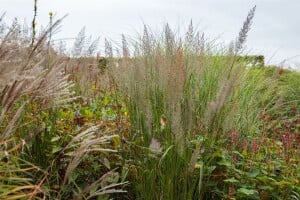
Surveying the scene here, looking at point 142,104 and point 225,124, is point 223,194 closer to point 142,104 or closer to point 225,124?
point 225,124

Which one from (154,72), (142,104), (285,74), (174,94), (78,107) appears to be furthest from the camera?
(285,74)

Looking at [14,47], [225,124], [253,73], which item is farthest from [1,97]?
[253,73]

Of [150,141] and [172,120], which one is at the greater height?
[172,120]

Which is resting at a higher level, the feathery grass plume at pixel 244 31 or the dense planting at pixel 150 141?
the feathery grass plume at pixel 244 31

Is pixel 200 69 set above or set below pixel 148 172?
above

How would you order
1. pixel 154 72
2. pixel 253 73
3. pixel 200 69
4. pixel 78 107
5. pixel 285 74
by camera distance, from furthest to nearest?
pixel 285 74
pixel 253 73
pixel 78 107
pixel 200 69
pixel 154 72

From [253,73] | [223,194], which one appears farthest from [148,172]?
[253,73]

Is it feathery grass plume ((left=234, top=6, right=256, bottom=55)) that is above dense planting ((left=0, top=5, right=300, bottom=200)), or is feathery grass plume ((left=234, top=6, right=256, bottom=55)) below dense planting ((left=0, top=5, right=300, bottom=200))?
above

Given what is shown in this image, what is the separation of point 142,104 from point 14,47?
0.91 meters

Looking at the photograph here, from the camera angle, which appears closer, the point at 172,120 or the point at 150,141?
the point at 172,120

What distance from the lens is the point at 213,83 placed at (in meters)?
4.00

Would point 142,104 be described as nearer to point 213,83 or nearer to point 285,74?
point 213,83

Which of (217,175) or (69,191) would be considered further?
(217,175)

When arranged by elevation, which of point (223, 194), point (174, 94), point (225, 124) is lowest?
point (223, 194)
